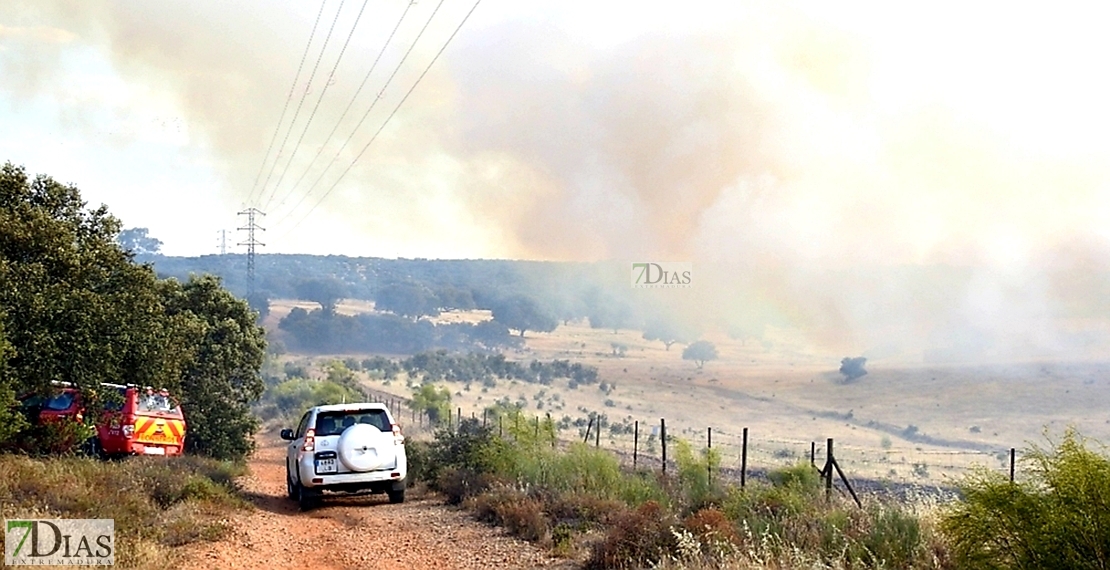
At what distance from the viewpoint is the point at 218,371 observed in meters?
30.0

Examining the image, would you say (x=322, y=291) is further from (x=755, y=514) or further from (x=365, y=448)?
(x=755, y=514)

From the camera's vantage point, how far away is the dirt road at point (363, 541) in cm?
1306

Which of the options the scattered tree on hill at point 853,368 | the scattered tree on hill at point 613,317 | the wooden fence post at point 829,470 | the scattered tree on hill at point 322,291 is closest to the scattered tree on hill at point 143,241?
the scattered tree on hill at point 322,291

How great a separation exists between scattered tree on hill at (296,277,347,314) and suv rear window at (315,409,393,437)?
126m

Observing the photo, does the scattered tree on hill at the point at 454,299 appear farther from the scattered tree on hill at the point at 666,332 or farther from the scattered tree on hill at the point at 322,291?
the scattered tree on hill at the point at 666,332

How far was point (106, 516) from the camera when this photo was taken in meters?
12.9

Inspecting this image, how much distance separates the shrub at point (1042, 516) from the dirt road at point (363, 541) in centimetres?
579

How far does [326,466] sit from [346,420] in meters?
1.11

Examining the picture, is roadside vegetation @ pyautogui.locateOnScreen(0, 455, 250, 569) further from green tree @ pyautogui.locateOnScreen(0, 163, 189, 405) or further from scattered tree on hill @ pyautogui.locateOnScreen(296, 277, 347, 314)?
scattered tree on hill @ pyautogui.locateOnScreen(296, 277, 347, 314)

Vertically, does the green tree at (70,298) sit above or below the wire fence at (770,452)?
above

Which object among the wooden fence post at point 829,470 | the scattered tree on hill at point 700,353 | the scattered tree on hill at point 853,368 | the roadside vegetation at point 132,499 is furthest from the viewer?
the scattered tree on hill at point 700,353

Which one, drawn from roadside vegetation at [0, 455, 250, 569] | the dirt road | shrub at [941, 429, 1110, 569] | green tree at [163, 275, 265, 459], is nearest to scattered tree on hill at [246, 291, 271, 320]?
green tree at [163, 275, 265, 459]

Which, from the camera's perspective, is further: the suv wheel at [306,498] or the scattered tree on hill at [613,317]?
the scattered tree on hill at [613,317]

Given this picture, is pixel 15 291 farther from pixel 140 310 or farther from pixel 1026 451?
pixel 1026 451
